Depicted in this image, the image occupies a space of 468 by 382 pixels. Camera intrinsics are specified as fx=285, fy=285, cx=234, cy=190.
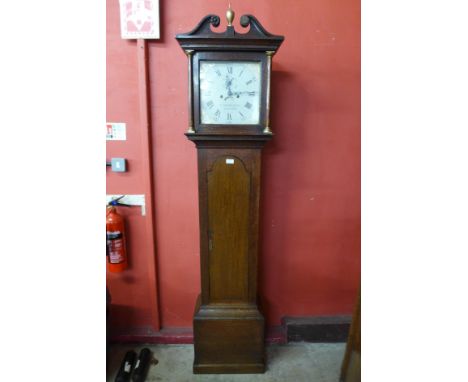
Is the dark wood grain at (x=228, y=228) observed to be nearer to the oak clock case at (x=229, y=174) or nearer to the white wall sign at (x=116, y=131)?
the oak clock case at (x=229, y=174)

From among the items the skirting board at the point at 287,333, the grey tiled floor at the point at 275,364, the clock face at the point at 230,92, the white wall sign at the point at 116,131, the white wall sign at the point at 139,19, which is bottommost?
the grey tiled floor at the point at 275,364

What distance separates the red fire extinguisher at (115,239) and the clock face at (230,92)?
826 millimetres

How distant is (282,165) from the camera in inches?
69.8

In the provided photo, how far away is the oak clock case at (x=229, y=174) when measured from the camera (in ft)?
4.41

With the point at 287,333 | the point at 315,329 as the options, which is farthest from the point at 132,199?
the point at 315,329

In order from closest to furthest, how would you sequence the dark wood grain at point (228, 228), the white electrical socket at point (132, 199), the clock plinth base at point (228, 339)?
the dark wood grain at point (228, 228), the clock plinth base at point (228, 339), the white electrical socket at point (132, 199)

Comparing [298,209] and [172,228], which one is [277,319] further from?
[172,228]

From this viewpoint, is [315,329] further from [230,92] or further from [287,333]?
[230,92]

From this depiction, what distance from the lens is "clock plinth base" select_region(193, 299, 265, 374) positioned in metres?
1.63

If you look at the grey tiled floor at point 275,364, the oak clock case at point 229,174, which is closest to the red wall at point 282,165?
the grey tiled floor at point 275,364

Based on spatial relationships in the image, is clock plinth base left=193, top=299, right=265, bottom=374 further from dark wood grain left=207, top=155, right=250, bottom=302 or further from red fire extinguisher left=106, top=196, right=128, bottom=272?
red fire extinguisher left=106, top=196, right=128, bottom=272

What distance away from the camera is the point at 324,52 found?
1663 mm

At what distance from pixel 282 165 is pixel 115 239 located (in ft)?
3.67

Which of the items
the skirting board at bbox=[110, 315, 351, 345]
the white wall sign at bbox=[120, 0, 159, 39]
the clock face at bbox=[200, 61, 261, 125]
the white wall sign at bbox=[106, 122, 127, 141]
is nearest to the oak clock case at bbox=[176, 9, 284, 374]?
the clock face at bbox=[200, 61, 261, 125]
